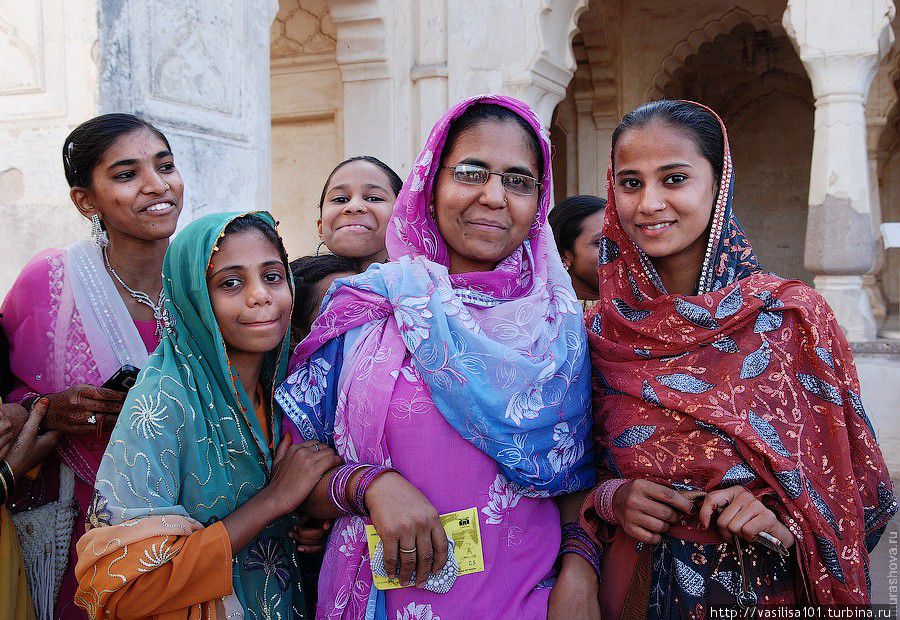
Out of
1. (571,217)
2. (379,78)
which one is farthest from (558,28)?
(571,217)

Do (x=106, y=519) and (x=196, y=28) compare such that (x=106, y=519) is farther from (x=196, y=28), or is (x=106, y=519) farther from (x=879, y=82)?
(x=879, y=82)

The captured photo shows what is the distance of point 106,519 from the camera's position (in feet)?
4.31

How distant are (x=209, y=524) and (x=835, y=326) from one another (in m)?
1.23

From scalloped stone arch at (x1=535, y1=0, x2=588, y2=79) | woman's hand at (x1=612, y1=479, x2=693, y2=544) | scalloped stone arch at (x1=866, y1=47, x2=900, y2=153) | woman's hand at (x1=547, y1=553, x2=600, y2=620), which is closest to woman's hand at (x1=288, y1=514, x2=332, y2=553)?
woman's hand at (x1=547, y1=553, x2=600, y2=620)

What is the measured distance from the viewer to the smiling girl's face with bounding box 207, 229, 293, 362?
151 cm

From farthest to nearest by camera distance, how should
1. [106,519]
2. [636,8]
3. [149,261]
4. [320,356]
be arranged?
[636,8]
[149,261]
[320,356]
[106,519]

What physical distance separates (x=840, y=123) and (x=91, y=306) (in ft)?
14.3

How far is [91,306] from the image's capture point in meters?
1.80

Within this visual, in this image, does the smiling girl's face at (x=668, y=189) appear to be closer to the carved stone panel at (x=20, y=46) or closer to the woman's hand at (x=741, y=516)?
the woman's hand at (x=741, y=516)

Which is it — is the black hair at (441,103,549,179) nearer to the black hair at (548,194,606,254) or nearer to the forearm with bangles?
the forearm with bangles

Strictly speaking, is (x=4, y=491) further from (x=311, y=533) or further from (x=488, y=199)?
(x=488, y=199)

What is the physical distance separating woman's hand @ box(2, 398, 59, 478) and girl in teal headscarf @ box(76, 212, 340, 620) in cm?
38

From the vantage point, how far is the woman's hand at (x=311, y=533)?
151cm

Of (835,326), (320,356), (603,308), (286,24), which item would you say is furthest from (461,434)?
(286,24)
